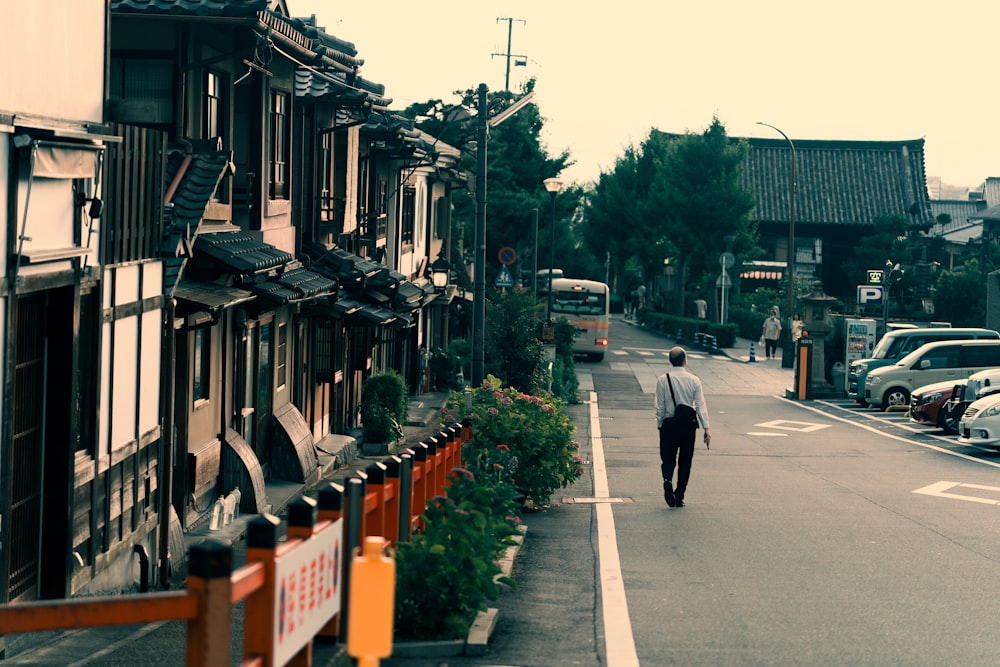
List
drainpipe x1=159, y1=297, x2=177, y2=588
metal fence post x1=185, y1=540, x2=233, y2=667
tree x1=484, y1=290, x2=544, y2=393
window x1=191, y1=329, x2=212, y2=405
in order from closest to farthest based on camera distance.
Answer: metal fence post x1=185, y1=540, x2=233, y2=667 → drainpipe x1=159, y1=297, x2=177, y2=588 → window x1=191, y1=329, x2=212, y2=405 → tree x1=484, y1=290, x2=544, y2=393

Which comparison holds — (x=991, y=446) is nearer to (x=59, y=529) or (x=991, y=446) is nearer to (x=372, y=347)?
(x=372, y=347)

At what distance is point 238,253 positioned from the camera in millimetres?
14609

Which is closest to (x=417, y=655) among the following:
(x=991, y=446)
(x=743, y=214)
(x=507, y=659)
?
(x=507, y=659)

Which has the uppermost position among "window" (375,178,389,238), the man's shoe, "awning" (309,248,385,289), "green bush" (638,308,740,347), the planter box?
"window" (375,178,389,238)

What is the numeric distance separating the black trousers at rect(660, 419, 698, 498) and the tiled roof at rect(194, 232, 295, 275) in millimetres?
4874

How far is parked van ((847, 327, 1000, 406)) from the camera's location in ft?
117

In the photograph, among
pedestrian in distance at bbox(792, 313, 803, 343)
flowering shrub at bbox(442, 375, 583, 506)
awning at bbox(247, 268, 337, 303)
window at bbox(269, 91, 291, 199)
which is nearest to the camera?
flowering shrub at bbox(442, 375, 583, 506)

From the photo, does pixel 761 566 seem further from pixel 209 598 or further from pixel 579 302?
pixel 579 302

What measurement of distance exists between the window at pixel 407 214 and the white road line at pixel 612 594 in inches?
578

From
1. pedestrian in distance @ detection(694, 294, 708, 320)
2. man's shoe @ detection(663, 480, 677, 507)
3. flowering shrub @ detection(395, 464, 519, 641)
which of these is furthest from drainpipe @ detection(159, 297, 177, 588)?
pedestrian in distance @ detection(694, 294, 708, 320)

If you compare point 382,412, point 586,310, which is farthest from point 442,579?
point 586,310

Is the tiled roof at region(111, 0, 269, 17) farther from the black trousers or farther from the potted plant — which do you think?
the potted plant

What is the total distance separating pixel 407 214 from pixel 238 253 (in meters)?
18.5

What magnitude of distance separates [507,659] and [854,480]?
1181cm
